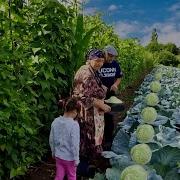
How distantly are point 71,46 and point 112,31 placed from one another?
707cm

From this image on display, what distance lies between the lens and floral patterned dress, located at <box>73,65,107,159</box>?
7.02 meters

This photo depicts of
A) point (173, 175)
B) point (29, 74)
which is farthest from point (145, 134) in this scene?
point (29, 74)

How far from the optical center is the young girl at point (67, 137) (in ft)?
19.8

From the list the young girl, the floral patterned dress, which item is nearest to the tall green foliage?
the young girl

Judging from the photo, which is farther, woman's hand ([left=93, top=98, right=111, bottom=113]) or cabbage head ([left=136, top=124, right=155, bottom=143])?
woman's hand ([left=93, top=98, right=111, bottom=113])

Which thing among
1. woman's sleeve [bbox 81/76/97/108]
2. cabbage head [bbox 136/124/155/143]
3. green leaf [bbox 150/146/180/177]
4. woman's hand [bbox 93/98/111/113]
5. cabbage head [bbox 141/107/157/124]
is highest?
woman's sleeve [bbox 81/76/97/108]

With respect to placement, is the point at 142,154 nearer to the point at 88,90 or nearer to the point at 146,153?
the point at 146,153

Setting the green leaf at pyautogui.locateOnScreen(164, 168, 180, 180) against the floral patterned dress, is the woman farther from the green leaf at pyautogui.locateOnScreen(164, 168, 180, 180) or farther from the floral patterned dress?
the green leaf at pyautogui.locateOnScreen(164, 168, 180, 180)

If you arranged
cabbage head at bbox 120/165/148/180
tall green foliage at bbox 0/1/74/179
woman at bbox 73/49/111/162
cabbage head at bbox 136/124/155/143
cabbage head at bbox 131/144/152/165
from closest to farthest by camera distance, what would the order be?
cabbage head at bbox 120/165/148/180
cabbage head at bbox 131/144/152/165
tall green foliage at bbox 0/1/74/179
cabbage head at bbox 136/124/155/143
woman at bbox 73/49/111/162

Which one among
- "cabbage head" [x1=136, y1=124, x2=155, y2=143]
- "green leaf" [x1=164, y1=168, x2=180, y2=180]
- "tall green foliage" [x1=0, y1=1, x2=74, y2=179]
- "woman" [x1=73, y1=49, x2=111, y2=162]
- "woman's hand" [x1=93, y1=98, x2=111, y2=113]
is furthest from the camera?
"woman's hand" [x1=93, y1=98, x2=111, y2=113]

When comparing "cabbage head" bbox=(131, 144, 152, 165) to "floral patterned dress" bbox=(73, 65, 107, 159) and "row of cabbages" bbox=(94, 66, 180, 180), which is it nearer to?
"row of cabbages" bbox=(94, 66, 180, 180)

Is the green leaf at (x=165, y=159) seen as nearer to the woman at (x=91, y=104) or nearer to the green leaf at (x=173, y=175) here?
the green leaf at (x=173, y=175)

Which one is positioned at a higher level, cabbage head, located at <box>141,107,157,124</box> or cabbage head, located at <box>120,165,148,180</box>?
cabbage head, located at <box>141,107,157,124</box>

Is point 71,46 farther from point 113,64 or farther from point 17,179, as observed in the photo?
point 17,179
